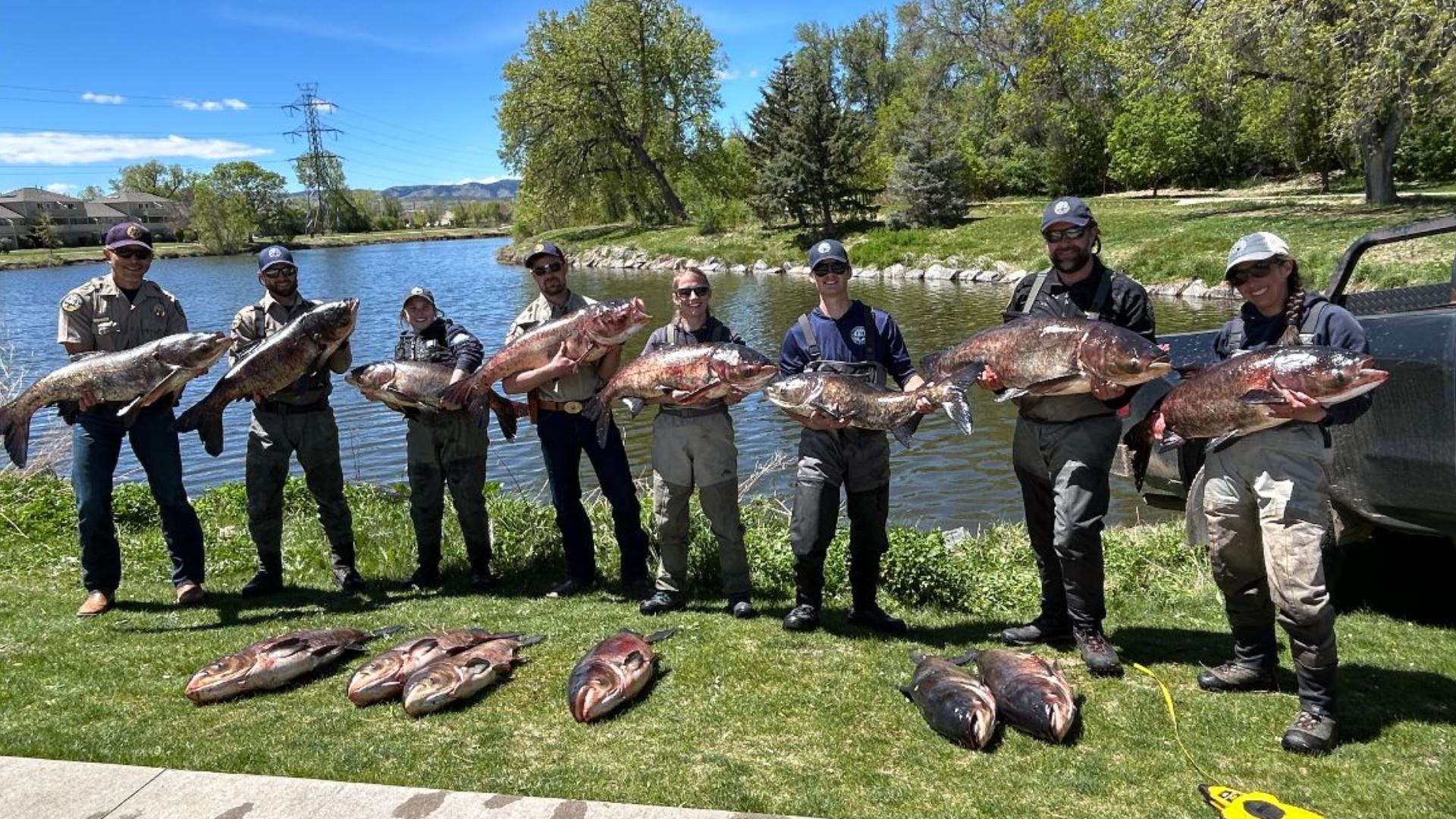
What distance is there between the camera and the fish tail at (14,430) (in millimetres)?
6305

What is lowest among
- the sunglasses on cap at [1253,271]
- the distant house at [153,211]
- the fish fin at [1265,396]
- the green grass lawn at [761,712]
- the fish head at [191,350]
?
the green grass lawn at [761,712]

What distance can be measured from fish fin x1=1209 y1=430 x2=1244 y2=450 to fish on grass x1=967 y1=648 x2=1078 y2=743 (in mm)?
1394

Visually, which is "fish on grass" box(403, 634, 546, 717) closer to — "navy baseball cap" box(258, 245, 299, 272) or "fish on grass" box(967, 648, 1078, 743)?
"fish on grass" box(967, 648, 1078, 743)

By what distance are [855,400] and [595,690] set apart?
2.14 metres

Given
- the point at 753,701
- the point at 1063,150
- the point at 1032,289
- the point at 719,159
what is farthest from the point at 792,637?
the point at 719,159

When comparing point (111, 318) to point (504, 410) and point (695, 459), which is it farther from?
point (695, 459)

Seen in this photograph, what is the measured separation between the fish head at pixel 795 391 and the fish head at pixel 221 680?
10.9 feet

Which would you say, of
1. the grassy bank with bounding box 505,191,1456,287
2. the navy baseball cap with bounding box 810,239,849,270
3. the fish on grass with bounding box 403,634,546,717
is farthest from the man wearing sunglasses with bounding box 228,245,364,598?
the grassy bank with bounding box 505,191,1456,287

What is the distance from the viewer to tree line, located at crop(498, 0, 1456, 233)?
24.8 m

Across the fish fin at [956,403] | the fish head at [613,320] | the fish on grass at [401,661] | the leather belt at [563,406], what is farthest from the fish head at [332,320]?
the fish fin at [956,403]

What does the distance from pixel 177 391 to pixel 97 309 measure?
76cm

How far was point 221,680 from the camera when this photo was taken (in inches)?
201

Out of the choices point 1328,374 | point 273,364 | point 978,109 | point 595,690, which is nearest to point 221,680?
point 595,690

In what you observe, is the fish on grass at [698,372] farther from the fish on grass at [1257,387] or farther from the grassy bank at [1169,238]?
the grassy bank at [1169,238]
